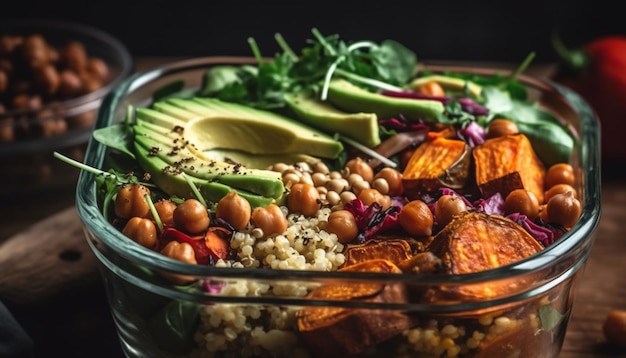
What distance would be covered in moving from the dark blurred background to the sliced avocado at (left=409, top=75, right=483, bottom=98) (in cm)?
95

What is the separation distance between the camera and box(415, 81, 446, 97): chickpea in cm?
184

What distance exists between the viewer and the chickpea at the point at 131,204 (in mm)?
1451

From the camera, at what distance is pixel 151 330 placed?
4.56 feet

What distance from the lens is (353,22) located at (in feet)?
9.41

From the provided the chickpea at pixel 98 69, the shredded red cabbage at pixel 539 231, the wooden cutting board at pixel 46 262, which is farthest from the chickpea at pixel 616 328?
the chickpea at pixel 98 69

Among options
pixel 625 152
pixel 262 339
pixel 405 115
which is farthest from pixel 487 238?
pixel 625 152

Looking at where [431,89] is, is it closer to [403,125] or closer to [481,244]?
[403,125]

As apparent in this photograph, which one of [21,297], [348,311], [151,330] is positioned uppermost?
[348,311]

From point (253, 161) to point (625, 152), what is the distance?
3.72 ft

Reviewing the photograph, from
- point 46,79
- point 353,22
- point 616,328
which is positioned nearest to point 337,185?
point 616,328

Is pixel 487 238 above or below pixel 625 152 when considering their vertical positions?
above

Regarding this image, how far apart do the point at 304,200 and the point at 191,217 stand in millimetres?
196

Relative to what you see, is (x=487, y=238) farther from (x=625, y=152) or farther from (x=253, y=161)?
(x=625, y=152)

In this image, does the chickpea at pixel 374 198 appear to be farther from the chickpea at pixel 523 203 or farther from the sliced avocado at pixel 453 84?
the sliced avocado at pixel 453 84
